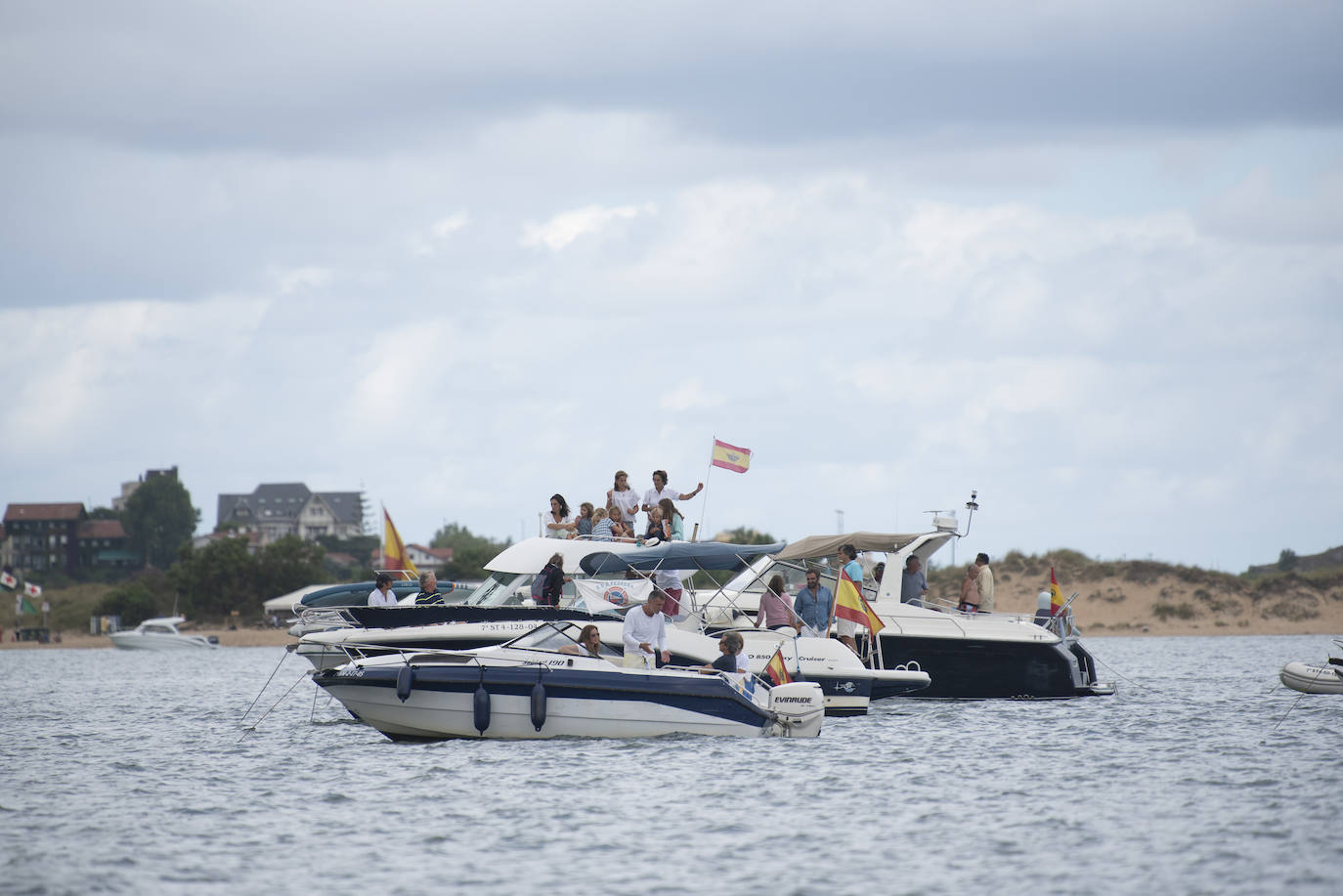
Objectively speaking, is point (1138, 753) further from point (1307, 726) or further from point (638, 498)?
point (638, 498)

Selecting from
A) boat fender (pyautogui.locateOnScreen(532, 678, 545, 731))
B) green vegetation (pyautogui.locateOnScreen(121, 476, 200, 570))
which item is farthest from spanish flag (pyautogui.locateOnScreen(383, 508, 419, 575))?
green vegetation (pyautogui.locateOnScreen(121, 476, 200, 570))

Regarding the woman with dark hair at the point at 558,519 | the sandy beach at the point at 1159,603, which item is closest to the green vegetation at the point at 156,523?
the sandy beach at the point at 1159,603

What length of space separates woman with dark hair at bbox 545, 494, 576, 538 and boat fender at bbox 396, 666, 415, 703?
25.4 feet

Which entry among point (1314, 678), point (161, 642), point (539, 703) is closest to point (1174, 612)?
point (161, 642)

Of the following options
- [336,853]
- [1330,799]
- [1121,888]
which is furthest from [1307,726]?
[336,853]

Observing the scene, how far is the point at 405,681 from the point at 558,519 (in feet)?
26.2

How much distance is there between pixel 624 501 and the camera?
25906 mm

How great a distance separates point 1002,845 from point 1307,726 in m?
10.5

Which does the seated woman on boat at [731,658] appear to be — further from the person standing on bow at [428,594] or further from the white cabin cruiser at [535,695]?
the person standing on bow at [428,594]

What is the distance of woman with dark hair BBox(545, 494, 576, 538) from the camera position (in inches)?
1016

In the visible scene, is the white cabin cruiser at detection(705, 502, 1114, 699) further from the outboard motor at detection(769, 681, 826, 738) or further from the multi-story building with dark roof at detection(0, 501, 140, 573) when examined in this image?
the multi-story building with dark roof at detection(0, 501, 140, 573)

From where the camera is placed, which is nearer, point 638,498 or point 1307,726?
point 1307,726

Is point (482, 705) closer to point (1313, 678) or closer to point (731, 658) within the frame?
point (731, 658)

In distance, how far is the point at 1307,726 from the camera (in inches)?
856
